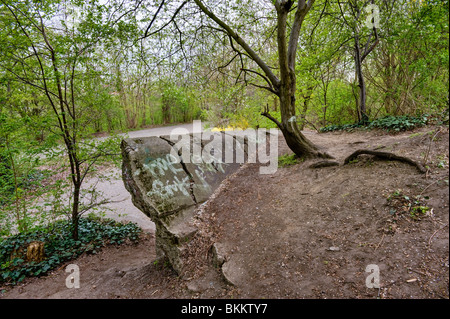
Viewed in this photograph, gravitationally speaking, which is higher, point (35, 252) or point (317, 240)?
point (317, 240)

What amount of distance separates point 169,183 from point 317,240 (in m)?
2.49

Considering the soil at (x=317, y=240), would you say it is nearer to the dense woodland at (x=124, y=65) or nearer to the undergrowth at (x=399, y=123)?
the undergrowth at (x=399, y=123)

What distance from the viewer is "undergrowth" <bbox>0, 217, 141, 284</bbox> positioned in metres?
4.54

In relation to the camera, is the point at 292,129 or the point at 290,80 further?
the point at 292,129

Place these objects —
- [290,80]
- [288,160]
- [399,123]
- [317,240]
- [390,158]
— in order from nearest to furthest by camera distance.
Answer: [317,240], [390,158], [290,80], [399,123], [288,160]

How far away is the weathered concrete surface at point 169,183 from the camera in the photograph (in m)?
Answer: 3.65

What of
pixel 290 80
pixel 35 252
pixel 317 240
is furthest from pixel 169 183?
pixel 35 252

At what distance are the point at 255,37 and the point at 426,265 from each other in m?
5.58

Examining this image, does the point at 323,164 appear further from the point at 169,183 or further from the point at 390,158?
the point at 169,183

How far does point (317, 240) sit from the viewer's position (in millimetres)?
2760

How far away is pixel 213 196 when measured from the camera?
4.42m

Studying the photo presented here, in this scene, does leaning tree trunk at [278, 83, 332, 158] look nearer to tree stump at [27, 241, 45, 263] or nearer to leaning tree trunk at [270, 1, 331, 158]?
leaning tree trunk at [270, 1, 331, 158]
